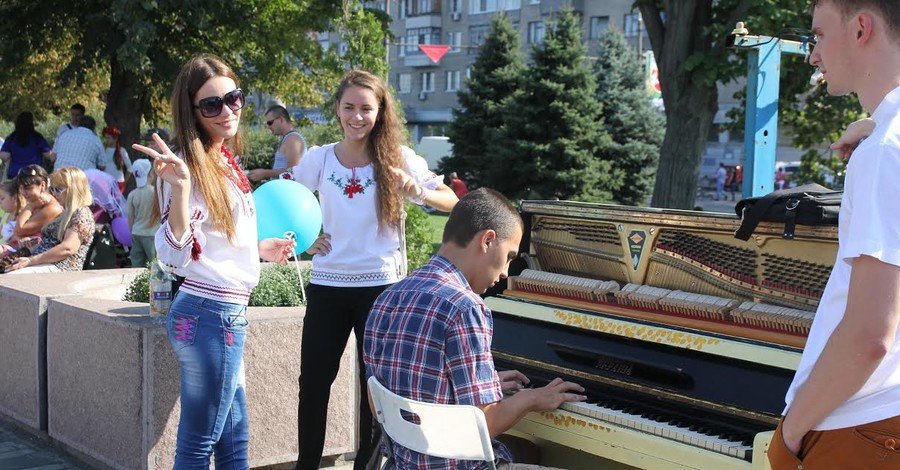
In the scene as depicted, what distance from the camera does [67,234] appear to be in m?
7.47

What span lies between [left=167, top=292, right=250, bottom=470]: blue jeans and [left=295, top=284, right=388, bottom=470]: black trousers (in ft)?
1.56

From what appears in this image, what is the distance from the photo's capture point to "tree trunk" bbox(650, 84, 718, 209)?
13.2m

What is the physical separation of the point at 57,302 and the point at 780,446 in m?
4.27

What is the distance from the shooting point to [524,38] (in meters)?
56.5

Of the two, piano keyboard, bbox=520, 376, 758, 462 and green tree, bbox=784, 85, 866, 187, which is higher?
green tree, bbox=784, 85, 866, 187

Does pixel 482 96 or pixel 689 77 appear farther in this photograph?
pixel 482 96

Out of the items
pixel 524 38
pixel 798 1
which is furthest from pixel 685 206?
pixel 524 38

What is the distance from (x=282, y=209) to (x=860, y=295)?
276 centimetres

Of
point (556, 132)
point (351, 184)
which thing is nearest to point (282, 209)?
point (351, 184)

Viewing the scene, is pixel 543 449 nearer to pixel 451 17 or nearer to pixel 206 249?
pixel 206 249

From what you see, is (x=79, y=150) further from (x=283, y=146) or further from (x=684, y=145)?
(x=684, y=145)

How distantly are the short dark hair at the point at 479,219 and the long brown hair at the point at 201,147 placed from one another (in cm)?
100

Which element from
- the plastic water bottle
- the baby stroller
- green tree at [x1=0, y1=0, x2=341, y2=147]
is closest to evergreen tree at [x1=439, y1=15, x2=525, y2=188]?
green tree at [x1=0, y1=0, x2=341, y2=147]

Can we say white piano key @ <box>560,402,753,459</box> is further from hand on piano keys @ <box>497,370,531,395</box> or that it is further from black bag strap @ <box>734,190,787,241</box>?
black bag strap @ <box>734,190,787,241</box>
